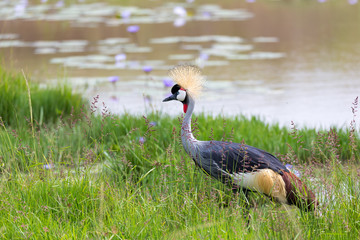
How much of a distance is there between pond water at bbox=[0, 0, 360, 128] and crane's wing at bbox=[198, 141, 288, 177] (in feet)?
5.58

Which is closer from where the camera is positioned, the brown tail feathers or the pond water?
the brown tail feathers

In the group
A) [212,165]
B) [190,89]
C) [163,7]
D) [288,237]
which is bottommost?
[288,237]

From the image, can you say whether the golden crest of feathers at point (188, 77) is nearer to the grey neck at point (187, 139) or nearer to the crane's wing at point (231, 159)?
the grey neck at point (187, 139)

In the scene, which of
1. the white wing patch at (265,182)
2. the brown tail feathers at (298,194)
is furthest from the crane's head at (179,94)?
the brown tail feathers at (298,194)

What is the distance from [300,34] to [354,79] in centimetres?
329

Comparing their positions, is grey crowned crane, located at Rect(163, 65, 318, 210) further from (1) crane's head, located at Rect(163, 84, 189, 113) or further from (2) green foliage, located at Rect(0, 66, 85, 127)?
(2) green foliage, located at Rect(0, 66, 85, 127)

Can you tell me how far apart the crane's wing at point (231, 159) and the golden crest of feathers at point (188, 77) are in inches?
15.7

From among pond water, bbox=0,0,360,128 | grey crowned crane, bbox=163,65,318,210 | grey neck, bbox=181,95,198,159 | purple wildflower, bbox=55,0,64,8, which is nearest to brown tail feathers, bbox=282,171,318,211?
grey crowned crane, bbox=163,65,318,210

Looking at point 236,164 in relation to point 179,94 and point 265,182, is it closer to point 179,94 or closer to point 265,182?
point 265,182

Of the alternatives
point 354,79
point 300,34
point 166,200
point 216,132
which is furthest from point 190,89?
point 300,34

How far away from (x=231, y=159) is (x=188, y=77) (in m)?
0.61

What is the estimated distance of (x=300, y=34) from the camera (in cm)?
1081

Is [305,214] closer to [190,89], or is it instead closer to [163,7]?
[190,89]

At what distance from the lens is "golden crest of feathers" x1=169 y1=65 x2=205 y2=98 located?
3.66 meters
